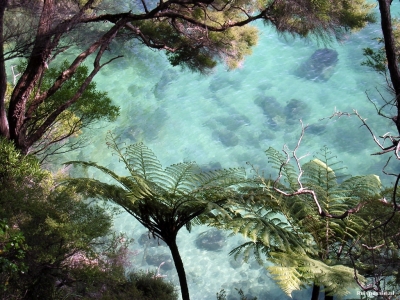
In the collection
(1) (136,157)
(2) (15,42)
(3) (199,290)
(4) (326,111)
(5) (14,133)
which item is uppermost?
(4) (326,111)

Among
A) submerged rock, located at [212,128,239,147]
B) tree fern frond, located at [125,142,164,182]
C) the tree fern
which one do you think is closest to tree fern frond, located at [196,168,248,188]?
the tree fern

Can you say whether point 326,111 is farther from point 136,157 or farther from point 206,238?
point 136,157

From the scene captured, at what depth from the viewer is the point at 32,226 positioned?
336 centimetres

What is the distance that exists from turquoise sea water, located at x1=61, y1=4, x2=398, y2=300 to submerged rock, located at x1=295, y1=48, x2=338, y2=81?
5.8 inches

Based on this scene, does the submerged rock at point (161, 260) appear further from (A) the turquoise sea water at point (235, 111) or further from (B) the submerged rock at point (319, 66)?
(B) the submerged rock at point (319, 66)

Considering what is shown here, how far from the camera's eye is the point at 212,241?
8.60 meters

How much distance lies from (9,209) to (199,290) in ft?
17.9

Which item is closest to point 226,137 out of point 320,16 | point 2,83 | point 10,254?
point 320,16

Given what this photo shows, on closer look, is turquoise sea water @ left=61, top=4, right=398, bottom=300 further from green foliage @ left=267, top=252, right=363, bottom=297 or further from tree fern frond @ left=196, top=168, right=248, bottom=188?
green foliage @ left=267, top=252, right=363, bottom=297

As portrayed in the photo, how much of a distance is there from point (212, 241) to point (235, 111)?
4.05 meters

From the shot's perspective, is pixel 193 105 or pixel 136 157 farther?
pixel 193 105

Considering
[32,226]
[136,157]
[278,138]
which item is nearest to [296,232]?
[136,157]

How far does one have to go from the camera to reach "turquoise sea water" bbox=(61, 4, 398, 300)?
1011 centimetres

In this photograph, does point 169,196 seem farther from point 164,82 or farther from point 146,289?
point 164,82
